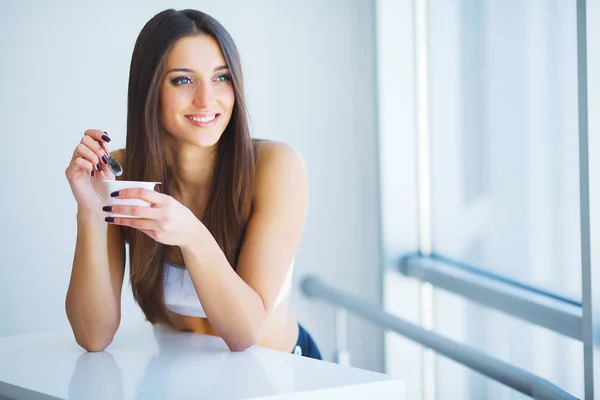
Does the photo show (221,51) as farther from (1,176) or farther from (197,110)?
(1,176)

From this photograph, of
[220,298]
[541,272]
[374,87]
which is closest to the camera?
[220,298]

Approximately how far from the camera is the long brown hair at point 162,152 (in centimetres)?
153

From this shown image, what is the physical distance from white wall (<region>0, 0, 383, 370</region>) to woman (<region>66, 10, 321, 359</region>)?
0.77 metres

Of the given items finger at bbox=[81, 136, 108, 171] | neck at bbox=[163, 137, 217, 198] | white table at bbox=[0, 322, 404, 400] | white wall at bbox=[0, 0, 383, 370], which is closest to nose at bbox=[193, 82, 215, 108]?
neck at bbox=[163, 137, 217, 198]

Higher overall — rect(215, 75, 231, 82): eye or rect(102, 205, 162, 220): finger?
rect(215, 75, 231, 82): eye

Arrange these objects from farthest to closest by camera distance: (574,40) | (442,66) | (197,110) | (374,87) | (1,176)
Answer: (374,87), (442,66), (1,176), (574,40), (197,110)

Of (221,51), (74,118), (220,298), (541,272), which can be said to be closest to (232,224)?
(220,298)

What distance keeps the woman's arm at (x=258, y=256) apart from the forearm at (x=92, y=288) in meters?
0.20

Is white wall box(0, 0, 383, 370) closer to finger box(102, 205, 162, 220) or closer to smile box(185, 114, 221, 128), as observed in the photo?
smile box(185, 114, 221, 128)

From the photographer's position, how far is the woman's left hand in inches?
47.1

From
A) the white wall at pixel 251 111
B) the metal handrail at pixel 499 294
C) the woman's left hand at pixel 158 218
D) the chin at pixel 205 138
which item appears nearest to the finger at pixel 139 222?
the woman's left hand at pixel 158 218

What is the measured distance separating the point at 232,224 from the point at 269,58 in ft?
3.73

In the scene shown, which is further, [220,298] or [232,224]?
[232,224]

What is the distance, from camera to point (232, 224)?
1550mm
